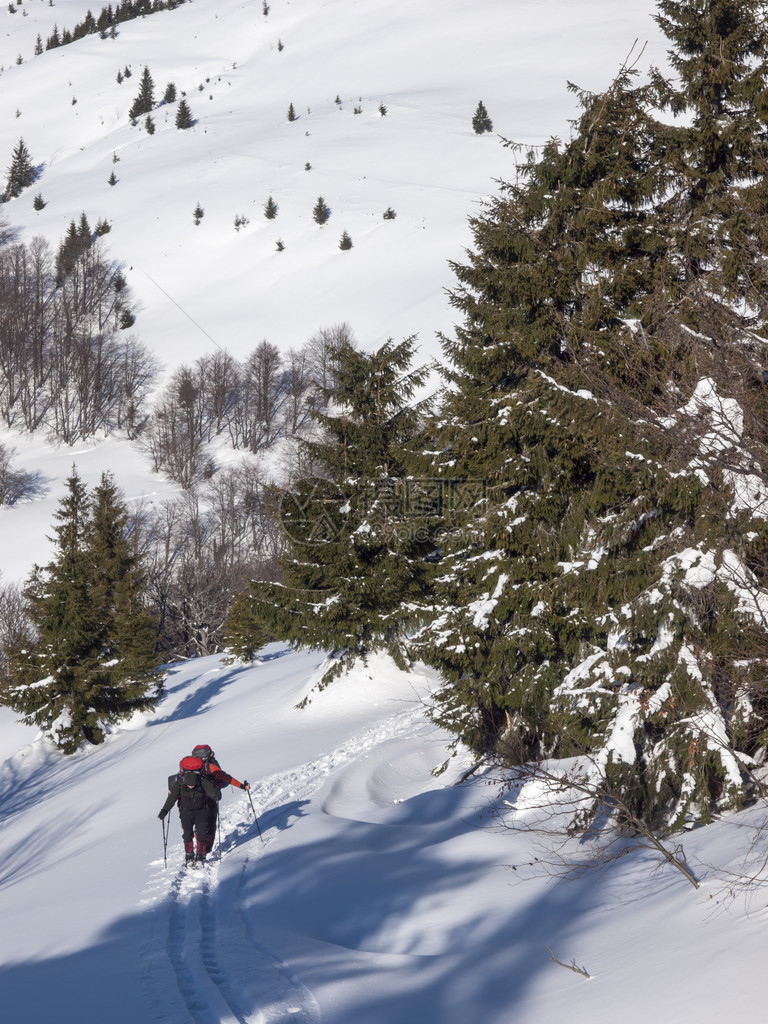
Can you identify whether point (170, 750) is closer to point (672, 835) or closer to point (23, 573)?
point (672, 835)

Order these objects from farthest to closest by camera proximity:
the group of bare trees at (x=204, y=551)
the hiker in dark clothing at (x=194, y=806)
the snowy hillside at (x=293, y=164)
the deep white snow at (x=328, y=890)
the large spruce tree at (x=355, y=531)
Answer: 1. the snowy hillside at (x=293, y=164)
2. the group of bare trees at (x=204, y=551)
3. the large spruce tree at (x=355, y=531)
4. the hiker in dark clothing at (x=194, y=806)
5. the deep white snow at (x=328, y=890)

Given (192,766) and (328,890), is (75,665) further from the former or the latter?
(328,890)

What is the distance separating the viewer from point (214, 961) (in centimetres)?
671

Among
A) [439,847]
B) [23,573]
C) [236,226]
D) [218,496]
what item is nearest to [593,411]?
[439,847]

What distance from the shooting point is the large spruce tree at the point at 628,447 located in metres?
7.50

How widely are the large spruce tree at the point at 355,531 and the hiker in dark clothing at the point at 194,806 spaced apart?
7.67 meters

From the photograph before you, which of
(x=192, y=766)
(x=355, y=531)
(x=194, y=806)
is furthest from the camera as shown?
(x=355, y=531)

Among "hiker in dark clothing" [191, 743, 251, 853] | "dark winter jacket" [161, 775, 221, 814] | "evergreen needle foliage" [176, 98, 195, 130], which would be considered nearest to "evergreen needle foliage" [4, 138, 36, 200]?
"evergreen needle foliage" [176, 98, 195, 130]

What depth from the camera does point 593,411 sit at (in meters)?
8.55

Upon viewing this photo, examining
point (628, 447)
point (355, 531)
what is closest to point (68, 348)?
point (355, 531)

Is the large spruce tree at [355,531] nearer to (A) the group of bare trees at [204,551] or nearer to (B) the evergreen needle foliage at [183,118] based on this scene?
(A) the group of bare trees at [204,551]

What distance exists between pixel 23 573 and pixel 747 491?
5079cm

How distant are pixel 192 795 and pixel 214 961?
3363 millimetres

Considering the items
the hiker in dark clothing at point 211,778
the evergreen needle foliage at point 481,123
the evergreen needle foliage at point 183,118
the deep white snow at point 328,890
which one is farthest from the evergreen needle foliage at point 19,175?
the hiker in dark clothing at point 211,778
